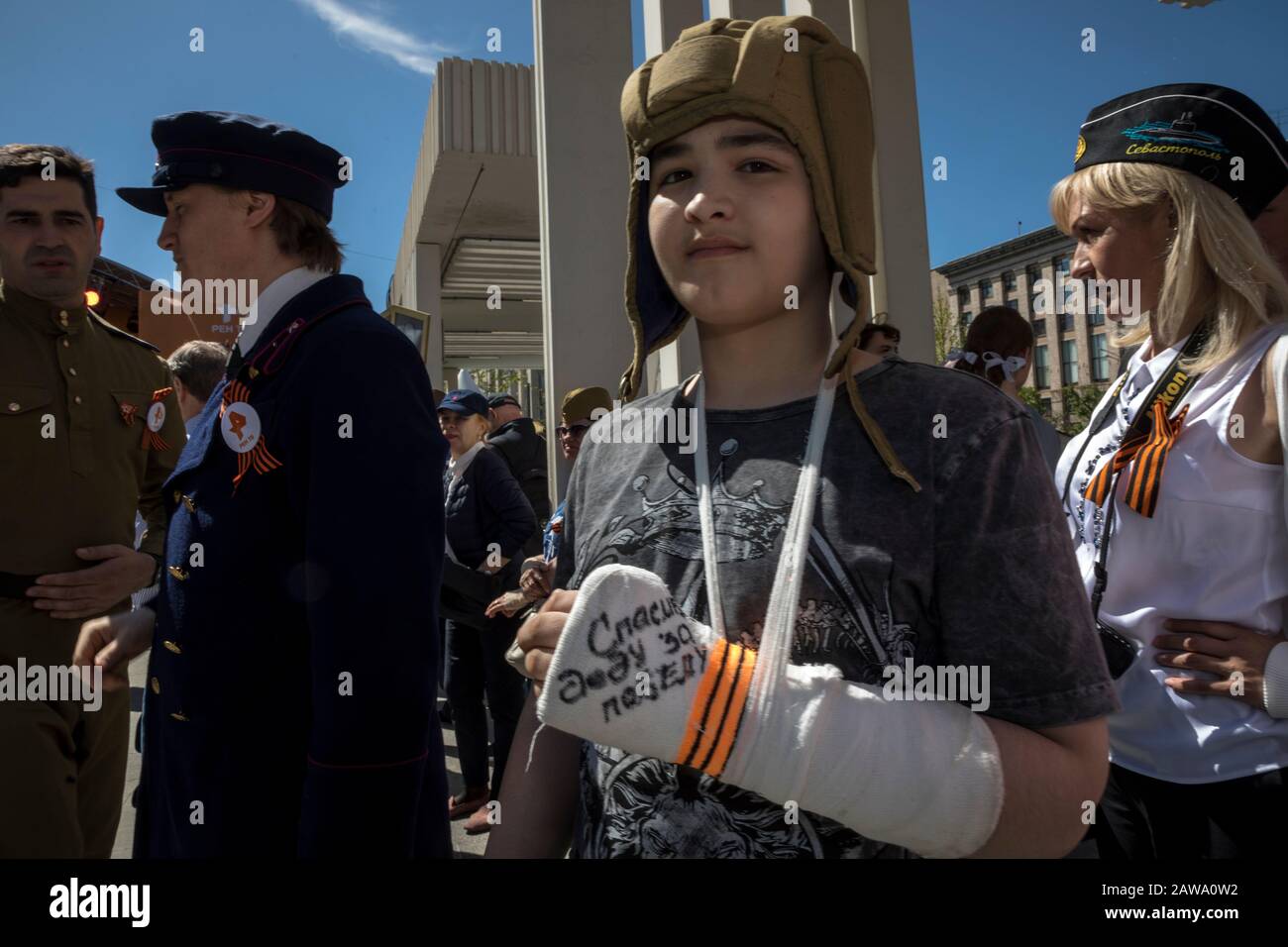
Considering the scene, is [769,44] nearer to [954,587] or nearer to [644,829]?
[954,587]

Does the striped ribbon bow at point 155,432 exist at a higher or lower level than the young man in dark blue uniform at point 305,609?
higher

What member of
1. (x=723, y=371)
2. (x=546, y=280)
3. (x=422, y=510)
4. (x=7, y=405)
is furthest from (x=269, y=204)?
(x=546, y=280)

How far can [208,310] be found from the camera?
6.89 feet

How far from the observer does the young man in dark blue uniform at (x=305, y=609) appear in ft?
5.04

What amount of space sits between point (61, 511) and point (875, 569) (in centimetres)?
289

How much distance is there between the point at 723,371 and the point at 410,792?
0.97m

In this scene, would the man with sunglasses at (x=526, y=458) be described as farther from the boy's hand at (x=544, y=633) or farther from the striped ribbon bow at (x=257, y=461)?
the boy's hand at (x=544, y=633)

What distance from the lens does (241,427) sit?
5.72ft

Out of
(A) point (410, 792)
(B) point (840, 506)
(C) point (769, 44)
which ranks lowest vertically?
(A) point (410, 792)

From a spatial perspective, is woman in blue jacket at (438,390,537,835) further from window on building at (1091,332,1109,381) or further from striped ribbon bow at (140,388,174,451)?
window on building at (1091,332,1109,381)

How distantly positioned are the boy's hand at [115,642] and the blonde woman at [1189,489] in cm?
237

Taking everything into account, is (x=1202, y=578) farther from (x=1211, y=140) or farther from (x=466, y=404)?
(x=466, y=404)

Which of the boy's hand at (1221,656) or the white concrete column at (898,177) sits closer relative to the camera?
the boy's hand at (1221,656)

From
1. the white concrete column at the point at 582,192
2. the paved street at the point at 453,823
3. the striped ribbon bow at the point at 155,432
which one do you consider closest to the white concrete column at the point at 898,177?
the white concrete column at the point at 582,192
